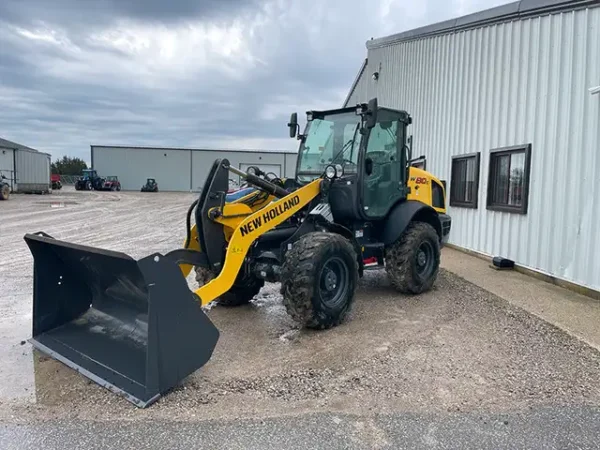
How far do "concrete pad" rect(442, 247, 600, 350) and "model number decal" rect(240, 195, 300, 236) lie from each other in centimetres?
317

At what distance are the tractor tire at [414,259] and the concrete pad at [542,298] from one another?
99cm

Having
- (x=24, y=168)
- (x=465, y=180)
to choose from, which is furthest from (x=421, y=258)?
(x=24, y=168)

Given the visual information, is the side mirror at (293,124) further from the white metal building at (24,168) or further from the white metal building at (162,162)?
the white metal building at (162,162)

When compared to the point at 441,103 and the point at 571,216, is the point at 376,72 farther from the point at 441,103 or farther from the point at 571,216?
the point at 571,216

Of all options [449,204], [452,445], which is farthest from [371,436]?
[449,204]

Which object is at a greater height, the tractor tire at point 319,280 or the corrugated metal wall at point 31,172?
the corrugated metal wall at point 31,172

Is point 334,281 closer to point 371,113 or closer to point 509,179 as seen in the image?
point 371,113

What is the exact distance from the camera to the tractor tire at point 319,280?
465 centimetres

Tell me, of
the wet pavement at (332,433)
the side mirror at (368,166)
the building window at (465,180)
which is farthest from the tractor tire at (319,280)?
the building window at (465,180)

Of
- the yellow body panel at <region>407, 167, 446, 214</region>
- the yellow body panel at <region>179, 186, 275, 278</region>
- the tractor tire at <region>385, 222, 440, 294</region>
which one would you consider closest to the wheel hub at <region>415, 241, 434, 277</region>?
the tractor tire at <region>385, 222, 440, 294</region>

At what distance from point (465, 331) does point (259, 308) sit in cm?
241

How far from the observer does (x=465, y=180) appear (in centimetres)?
1038

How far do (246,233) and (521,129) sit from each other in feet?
18.8

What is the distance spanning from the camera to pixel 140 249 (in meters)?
10.9
